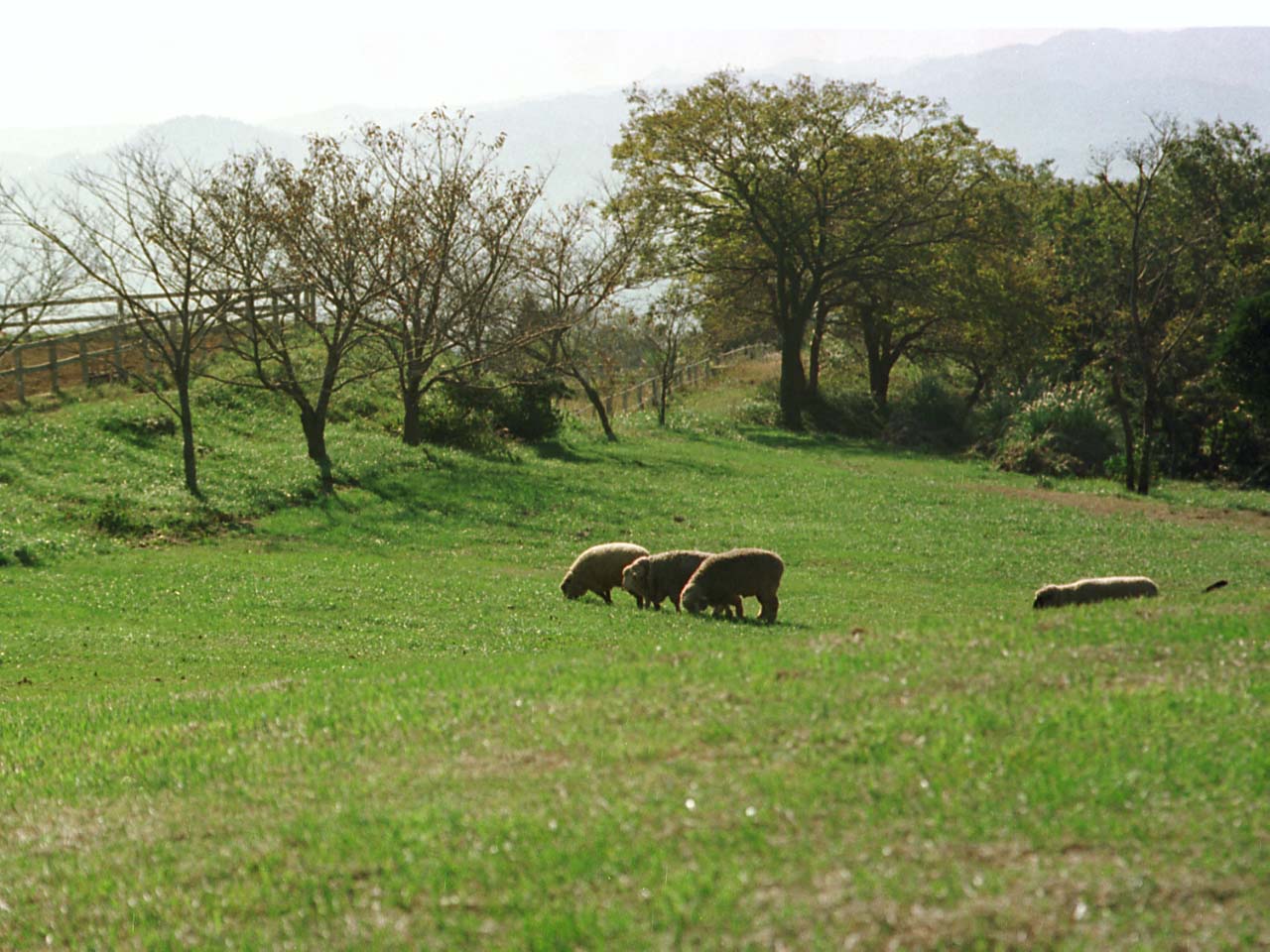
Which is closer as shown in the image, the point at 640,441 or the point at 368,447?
the point at 368,447

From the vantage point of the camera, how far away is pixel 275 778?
9.17m

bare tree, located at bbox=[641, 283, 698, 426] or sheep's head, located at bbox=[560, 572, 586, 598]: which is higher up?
bare tree, located at bbox=[641, 283, 698, 426]

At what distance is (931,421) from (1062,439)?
12207 millimetres

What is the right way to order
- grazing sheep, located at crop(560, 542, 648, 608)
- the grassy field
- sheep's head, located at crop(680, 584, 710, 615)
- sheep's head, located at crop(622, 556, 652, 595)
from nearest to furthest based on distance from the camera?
the grassy field → sheep's head, located at crop(680, 584, 710, 615) → sheep's head, located at crop(622, 556, 652, 595) → grazing sheep, located at crop(560, 542, 648, 608)

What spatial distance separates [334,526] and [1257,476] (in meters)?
33.9

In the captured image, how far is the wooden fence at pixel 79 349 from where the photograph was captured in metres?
40.2

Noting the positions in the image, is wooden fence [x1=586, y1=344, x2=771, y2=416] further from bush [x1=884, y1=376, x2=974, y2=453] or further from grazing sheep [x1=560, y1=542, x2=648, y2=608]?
grazing sheep [x1=560, y1=542, x2=648, y2=608]

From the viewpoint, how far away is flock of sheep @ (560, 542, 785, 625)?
61.0ft

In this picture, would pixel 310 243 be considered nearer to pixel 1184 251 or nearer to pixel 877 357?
pixel 1184 251

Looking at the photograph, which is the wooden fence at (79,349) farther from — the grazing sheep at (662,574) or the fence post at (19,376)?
the grazing sheep at (662,574)

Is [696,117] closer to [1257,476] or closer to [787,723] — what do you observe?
[1257,476]

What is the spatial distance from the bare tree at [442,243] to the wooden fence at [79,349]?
3.23m

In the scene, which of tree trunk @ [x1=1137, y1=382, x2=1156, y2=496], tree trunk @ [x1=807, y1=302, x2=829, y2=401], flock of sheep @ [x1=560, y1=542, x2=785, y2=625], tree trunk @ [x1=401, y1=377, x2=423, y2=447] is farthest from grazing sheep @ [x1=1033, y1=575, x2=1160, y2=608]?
tree trunk @ [x1=807, y1=302, x2=829, y2=401]

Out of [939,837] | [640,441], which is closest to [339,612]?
[939,837]
